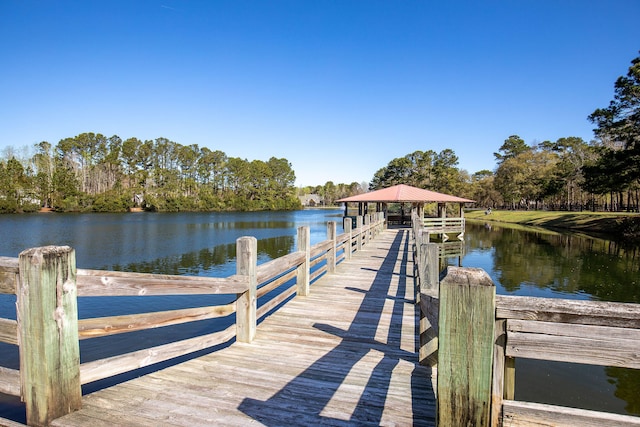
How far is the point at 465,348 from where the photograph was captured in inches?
60.9

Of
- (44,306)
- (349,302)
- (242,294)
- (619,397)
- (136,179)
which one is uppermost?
(136,179)

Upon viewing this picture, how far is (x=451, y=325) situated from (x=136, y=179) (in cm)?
9684

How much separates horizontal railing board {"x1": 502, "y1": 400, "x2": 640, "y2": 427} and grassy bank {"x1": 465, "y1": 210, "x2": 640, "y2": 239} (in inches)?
1392

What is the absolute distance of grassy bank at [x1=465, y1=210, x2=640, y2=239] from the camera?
3002 cm

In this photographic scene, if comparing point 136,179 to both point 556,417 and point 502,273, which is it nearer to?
point 502,273

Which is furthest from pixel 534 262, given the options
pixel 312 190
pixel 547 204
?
pixel 312 190

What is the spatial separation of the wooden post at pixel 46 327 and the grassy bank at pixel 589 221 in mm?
36673

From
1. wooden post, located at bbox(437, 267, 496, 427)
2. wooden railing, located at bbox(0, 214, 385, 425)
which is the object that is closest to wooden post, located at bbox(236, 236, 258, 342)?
wooden railing, located at bbox(0, 214, 385, 425)

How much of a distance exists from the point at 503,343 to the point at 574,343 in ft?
0.88

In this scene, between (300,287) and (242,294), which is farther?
(300,287)

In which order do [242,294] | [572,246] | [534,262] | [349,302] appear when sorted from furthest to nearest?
[572,246], [534,262], [349,302], [242,294]

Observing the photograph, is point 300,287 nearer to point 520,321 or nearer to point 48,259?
point 48,259

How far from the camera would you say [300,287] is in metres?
6.52

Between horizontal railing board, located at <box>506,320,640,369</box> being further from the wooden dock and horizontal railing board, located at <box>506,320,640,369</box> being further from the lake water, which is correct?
the lake water
